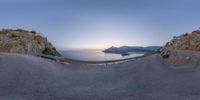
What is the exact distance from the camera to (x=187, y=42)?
39.0 m

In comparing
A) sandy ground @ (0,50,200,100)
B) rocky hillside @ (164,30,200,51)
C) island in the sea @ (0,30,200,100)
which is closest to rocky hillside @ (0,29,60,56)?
rocky hillside @ (164,30,200,51)

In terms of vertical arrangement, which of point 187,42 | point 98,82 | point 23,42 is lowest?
point 98,82

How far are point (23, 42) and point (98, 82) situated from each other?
31652 millimetres

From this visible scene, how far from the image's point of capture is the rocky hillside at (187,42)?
37.0 metres

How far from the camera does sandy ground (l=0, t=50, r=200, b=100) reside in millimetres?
13188

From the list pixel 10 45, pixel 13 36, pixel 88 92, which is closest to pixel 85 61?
pixel 88 92

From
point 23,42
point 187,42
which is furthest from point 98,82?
point 23,42

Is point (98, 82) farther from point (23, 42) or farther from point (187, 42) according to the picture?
point (23, 42)

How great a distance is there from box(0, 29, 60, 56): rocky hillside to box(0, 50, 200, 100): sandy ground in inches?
822

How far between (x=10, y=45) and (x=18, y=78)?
29.1 m

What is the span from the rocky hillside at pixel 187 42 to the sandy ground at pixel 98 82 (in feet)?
47.5

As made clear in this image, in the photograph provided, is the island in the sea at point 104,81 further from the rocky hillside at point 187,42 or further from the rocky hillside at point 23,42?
the rocky hillside at point 23,42

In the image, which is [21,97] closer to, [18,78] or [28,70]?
[18,78]

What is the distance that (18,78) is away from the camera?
17.5 metres
